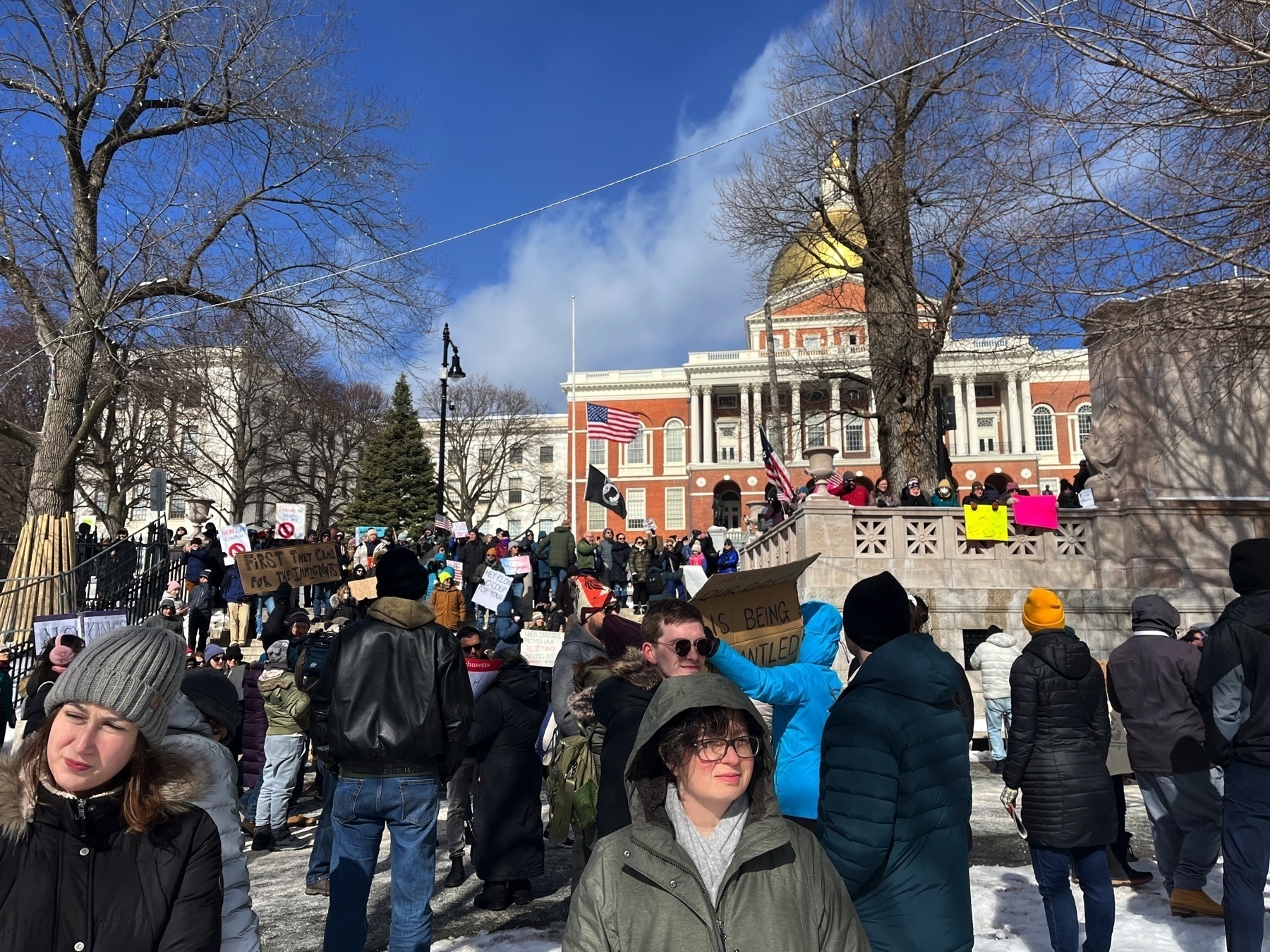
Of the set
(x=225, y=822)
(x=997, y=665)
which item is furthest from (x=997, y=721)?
(x=225, y=822)

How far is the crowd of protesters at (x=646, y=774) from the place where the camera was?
2.16 m

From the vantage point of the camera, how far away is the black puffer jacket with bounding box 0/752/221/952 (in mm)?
2119

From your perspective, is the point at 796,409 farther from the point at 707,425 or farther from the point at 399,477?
the point at 399,477

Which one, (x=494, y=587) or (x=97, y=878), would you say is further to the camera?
(x=494, y=587)

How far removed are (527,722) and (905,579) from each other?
9.71 meters

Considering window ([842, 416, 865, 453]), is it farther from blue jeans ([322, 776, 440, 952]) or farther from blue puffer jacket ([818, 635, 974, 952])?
blue puffer jacket ([818, 635, 974, 952])

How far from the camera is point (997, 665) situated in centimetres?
Result: 1029

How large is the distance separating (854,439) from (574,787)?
61.0 meters

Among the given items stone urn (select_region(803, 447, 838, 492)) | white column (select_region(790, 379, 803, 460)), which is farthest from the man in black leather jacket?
white column (select_region(790, 379, 803, 460))

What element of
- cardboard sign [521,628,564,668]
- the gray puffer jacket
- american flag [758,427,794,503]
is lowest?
cardboard sign [521,628,564,668]

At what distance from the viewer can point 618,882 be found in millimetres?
2121

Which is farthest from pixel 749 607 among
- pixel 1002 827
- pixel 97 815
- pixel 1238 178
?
pixel 1238 178

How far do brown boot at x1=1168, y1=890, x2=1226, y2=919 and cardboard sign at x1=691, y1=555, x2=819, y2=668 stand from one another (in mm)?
2838

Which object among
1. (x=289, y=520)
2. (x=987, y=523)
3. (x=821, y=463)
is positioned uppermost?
(x=821, y=463)
